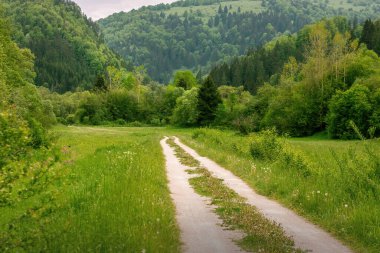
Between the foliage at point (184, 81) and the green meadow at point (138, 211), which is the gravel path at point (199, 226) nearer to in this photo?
the green meadow at point (138, 211)

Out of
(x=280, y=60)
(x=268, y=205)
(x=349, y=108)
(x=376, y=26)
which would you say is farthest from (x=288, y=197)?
(x=280, y=60)

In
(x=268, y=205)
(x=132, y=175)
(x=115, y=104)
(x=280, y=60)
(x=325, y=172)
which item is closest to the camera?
(x=268, y=205)

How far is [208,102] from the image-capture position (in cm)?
10025

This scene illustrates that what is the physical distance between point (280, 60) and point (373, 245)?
166937mm

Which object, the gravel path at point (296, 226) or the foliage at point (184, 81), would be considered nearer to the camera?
the gravel path at point (296, 226)

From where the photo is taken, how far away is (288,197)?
14305 mm

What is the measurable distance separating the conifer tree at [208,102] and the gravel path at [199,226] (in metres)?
83.3

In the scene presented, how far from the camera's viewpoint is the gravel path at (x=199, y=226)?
888cm

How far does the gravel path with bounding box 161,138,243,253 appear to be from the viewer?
8875mm

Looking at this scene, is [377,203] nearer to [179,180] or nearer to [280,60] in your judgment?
[179,180]

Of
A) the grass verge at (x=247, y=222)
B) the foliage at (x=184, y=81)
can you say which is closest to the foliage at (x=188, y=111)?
the foliage at (x=184, y=81)

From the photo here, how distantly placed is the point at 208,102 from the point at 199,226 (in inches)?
3547

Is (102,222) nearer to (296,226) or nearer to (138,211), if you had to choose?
(138,211)

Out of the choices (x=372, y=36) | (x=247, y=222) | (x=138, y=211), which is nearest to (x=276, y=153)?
(x=247, y=222)
